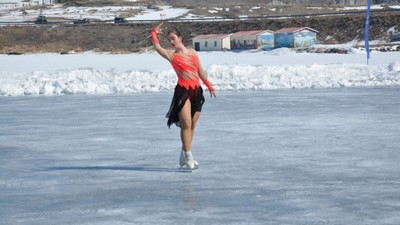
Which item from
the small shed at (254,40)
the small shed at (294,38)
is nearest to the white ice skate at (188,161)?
the small shed at (294,38)

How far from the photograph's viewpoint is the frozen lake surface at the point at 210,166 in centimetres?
628

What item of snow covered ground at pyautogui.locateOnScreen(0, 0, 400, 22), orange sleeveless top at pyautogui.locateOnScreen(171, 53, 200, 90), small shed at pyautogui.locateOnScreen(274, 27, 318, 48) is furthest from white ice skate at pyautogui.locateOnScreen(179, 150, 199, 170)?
snow covered ground at pyautogui.locateOnScreen(0, 0, 400, 22)

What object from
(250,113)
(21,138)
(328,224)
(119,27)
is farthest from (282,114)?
(119,27)

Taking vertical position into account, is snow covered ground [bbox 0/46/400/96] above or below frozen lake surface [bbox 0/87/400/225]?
below

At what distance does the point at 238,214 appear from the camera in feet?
20.2

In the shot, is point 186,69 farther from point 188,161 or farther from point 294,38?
point 294,38

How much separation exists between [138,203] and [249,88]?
548 inches

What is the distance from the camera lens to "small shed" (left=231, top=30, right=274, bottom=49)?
63.0 m

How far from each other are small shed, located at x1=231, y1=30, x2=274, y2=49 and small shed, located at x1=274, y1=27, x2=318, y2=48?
0.60 metres

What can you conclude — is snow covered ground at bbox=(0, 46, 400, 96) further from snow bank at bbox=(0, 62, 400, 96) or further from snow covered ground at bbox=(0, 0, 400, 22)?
snow covered ground at bbox=(0, 0, 400, 22)

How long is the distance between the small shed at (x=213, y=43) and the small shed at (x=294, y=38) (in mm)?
3998

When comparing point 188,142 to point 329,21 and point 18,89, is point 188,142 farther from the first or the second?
point 329,21

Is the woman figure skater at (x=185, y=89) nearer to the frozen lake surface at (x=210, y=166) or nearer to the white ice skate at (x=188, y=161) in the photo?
the white ice skate at (x=188, y=161)

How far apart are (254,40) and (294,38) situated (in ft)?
11.4
